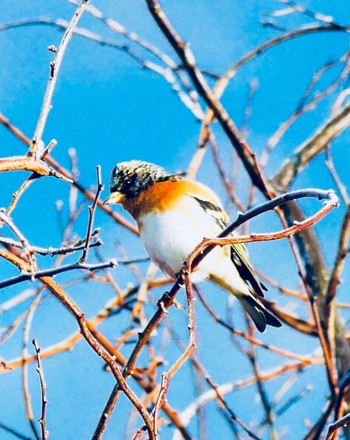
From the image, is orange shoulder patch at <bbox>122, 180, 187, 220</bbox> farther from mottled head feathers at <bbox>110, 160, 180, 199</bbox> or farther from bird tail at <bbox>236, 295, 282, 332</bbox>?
bird tail at <bbox>236, 295, 282, 332</bbox>

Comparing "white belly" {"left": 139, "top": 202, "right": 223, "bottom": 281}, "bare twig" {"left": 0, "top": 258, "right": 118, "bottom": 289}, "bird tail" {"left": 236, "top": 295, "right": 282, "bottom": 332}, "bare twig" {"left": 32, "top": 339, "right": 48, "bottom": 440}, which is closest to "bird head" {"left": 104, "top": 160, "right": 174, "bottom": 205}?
"white belly" {"left": 139, "top": 202, "right": 223, "bottom": 281}

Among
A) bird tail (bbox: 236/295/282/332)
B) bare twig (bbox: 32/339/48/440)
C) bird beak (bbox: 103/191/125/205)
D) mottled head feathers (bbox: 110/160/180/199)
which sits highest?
mottled head feathers (bbox: 110/160/180/199)

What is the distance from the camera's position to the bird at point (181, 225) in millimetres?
2518

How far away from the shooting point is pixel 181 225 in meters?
2.52

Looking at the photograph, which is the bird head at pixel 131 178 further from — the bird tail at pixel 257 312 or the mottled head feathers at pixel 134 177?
the bird tail at pixel 257 312

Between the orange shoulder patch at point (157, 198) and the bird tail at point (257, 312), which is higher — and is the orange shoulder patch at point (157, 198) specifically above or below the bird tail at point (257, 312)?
above

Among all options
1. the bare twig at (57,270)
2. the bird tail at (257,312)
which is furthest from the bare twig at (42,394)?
the bird tail at (257,312)

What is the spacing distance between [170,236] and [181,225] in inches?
2.6

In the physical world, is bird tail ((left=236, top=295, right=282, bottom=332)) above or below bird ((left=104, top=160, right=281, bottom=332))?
below

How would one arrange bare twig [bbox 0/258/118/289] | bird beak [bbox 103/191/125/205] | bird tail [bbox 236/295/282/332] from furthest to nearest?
bird beak [bbox 103/191/125/205]
bird tail [bbox 236/295/282/332]
bare twig [bbox 0/258/118/289]

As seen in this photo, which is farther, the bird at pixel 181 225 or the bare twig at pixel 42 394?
the bird at pixel 181 225

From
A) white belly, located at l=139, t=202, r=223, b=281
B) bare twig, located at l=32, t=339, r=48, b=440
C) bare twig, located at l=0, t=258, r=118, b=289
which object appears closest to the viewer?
bare twig, located at l=0, t=258, r=118, b=289

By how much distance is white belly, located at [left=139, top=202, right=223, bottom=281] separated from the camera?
250 centimetres

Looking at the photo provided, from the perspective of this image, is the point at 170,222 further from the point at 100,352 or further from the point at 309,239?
the point at 100,352
